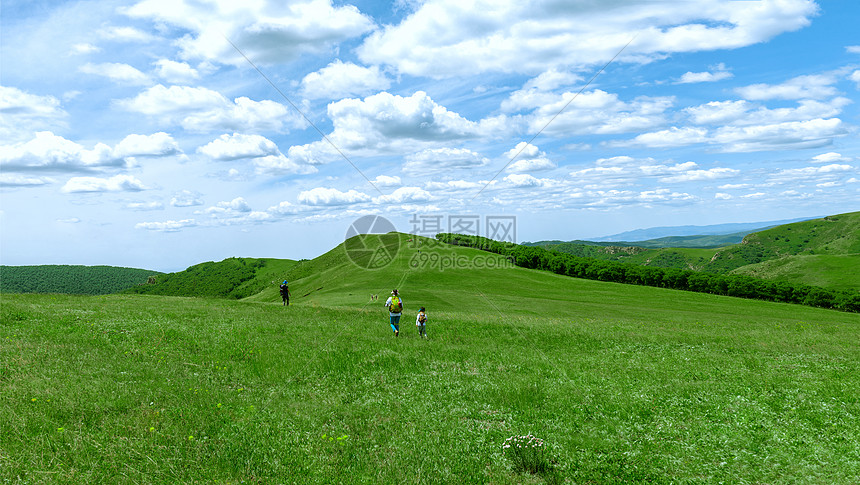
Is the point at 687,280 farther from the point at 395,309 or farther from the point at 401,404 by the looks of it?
the point at 401,404

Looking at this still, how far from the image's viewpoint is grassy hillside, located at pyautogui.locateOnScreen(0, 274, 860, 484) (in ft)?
33.9

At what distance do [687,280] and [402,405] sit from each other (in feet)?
363

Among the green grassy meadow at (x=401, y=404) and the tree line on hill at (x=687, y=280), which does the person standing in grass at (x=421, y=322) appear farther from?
the tree line on hill at (x=687, y=280)

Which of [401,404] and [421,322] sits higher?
[421,322]

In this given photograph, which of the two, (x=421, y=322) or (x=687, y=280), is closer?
(x=421, y=322)

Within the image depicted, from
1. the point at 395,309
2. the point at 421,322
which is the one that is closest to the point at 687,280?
the point at 421,322

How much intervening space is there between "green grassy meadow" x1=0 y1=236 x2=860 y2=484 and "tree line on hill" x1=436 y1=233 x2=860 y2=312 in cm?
8282

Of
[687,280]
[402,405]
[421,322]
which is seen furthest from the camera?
[687,280]

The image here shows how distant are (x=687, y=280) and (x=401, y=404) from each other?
111m

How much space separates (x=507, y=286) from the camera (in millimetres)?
80375

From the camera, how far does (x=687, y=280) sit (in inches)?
4136

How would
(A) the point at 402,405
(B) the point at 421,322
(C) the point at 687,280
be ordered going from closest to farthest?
(A) the point at 402,405
(B) the point at 421,322
(C) the point at 687,280

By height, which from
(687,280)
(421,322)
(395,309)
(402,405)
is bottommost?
(687,280)

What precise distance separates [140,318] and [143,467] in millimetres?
21906
